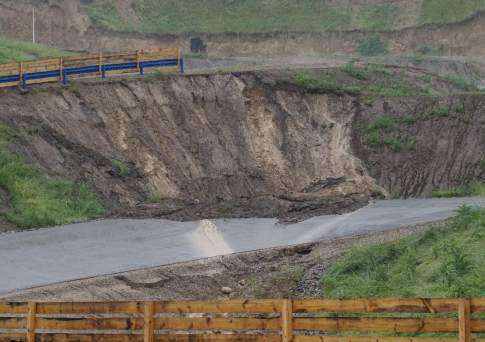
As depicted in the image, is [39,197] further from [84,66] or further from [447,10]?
[447,10]

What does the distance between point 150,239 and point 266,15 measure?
61378mm

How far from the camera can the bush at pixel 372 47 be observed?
3504 inches

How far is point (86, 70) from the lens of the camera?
5250 cm

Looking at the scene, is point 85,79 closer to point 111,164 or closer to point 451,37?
point 111,164

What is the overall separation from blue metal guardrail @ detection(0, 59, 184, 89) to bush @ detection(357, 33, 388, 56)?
117 feet

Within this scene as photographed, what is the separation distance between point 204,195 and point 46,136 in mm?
7203

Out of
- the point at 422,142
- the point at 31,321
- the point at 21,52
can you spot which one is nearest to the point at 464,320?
the point at 31,321

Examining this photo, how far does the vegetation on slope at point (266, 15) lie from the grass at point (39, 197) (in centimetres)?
5117

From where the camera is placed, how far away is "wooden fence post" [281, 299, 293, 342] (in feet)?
53.1

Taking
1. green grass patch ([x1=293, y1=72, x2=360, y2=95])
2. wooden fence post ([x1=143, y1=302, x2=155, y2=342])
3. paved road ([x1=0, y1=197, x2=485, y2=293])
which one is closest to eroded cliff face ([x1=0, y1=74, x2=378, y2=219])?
green grass patch ([x1=293, y1=72, x2=360, y2=95])

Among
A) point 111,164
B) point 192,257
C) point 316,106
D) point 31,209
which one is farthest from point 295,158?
point 192,257

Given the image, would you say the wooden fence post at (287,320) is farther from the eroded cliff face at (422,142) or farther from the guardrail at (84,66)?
the guardrail at (84,66)

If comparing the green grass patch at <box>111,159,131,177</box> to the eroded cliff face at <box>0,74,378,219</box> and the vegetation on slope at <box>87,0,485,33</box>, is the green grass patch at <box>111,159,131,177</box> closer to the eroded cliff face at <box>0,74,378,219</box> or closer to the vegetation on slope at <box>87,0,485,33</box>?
the eroded cliff face at <box>0,74,378,219</box>

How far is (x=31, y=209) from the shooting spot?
3900 centimetres
